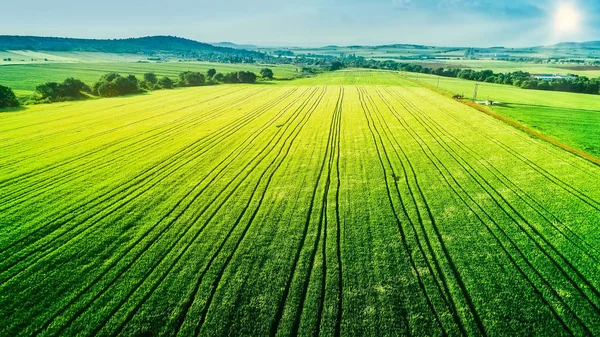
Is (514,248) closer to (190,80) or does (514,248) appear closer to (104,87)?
(104,87)

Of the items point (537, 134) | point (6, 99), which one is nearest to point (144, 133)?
point (6, 99)

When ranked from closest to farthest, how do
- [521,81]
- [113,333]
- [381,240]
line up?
[113,333] < [381,240] < [521,81]

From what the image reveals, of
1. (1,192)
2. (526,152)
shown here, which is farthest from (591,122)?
(1,192)

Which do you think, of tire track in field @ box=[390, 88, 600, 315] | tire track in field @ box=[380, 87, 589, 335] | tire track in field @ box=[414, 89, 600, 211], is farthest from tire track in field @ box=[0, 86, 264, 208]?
tire track in field @ box=[414, 89, 600, 211]

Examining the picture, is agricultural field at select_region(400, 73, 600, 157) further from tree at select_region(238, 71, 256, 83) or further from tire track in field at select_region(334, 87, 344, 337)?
tree at select_region(238, 71, 256, 83)

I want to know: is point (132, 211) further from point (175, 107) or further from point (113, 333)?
point (175, 107)

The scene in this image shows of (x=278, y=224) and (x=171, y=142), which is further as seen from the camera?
(x=171, y=142)

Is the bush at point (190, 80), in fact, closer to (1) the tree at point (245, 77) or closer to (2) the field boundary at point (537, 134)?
(1) the tree at point (245, 77)
